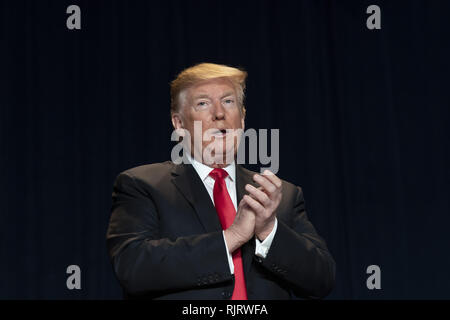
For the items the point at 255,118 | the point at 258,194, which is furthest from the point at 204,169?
the point at 255,118

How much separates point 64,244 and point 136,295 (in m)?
1.73

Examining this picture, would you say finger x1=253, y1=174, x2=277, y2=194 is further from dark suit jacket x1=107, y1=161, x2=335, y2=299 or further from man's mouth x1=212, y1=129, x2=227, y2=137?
man's mouth x1=212, y1=129, x2=227, y2=137

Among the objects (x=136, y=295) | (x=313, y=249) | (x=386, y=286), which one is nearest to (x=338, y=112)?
(x=386, y=286)

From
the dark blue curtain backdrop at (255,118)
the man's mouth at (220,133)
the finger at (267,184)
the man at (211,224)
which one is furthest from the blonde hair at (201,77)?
the dark blue curtain backdrop at (255,118)

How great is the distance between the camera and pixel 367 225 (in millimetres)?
3076

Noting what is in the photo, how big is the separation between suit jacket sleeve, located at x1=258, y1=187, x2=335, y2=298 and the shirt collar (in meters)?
0.17

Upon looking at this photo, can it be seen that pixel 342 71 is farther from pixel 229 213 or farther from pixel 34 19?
pixel 229 213

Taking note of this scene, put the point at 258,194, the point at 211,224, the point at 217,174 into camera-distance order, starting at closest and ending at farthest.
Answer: the point at 258,194 < the point at 211,224 < the point at 217,174

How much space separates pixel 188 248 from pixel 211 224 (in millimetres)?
114

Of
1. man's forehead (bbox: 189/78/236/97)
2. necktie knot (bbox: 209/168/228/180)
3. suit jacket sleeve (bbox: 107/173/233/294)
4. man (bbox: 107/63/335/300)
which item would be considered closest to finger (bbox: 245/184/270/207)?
man (bbox: 107/63/335/300)

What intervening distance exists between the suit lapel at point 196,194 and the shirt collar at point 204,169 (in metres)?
0.02

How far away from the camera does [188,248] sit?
1301 mm

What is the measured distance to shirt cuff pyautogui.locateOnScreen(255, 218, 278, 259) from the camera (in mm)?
1339

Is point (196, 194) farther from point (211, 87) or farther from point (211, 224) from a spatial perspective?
point (211, 87)
